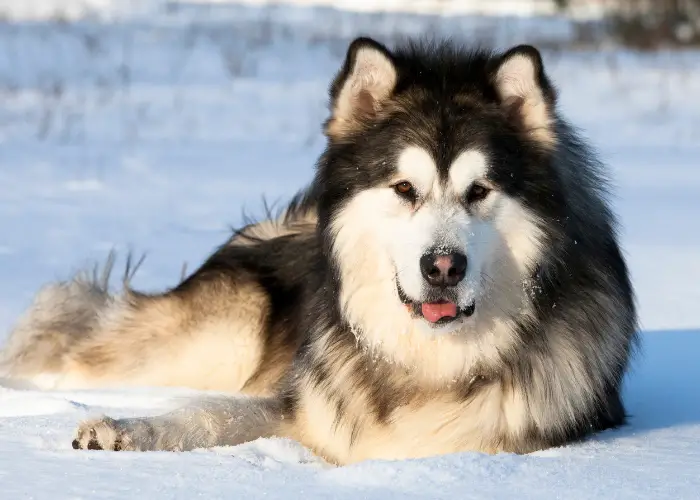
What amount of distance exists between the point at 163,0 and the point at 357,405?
2706 cm

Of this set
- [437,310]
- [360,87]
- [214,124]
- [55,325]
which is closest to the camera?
[437,310]

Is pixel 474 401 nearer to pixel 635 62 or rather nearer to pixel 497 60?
pixel 497 60

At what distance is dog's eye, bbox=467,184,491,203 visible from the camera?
334cm

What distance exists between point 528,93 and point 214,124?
8.36 metres

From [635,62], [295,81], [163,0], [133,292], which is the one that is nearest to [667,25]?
[635,62]

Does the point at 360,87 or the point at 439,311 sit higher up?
the point at 360,87

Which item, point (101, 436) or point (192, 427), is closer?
point (101, 436)

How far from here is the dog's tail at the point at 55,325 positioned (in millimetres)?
4828

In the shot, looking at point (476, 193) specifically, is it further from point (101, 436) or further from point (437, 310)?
point (101, 436)

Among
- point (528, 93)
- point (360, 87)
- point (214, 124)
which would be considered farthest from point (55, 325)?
point (214, 124)

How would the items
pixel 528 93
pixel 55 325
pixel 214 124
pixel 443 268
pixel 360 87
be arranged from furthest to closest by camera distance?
pixel 214 124 → pixel 55 325 → pixel 360 87 → pixel 528 93 → pixel 443 268

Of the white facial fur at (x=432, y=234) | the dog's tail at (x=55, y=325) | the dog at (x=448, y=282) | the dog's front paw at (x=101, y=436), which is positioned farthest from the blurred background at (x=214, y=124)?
the dog's front paw at (x=101, y=436)

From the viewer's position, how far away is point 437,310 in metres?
3.32

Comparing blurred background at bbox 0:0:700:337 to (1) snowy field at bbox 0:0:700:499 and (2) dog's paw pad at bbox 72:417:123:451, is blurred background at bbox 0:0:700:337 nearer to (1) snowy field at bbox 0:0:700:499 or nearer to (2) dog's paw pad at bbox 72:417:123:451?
(1) snowy field at bbox 0:0:700:499
